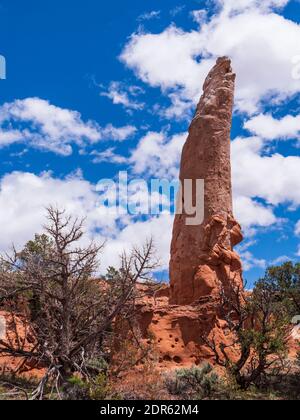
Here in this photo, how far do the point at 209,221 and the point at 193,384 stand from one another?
303 inches

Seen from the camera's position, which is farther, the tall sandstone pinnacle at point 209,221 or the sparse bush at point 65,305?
the tall sandstone pinnacle at point 209,221

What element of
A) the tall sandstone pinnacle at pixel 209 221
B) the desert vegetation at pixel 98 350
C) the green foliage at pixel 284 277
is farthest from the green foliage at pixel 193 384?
the green foliage at pixel 284 277

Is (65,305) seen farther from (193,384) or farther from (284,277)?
(284,277)

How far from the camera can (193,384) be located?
1273 cm

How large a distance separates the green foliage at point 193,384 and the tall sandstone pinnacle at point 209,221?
4.59 metres

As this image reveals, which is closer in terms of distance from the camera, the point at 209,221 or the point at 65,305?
the point at 65,305

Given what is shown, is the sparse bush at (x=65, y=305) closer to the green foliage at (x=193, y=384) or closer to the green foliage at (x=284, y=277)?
the green foliage at (x=193, y=384)

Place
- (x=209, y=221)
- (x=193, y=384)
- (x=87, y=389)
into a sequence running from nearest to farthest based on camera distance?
(x=87, y=389), (x=193, y=384), (x=209, y=221)

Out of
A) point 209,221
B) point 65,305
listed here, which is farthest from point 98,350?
point 209,221

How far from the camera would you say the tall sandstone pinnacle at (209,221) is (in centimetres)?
1881

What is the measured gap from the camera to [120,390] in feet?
39.4

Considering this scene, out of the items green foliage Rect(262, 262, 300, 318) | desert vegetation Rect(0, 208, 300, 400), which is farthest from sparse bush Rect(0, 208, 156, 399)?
green foliage Rect(262, 262, 300, 318)
